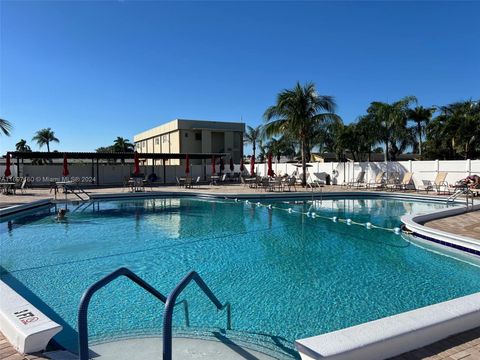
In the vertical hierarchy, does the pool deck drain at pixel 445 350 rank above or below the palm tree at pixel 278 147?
below

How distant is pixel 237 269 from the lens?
678cm

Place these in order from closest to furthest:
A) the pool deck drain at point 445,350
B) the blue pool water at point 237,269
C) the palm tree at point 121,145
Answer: the pool deck drain at point 445,350 < the blue pool water at point 237,269 < the palm tree at point 121,145

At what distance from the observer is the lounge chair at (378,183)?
68.3 feet

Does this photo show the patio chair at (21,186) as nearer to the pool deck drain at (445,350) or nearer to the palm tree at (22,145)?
the pool deck drain at (445,350)

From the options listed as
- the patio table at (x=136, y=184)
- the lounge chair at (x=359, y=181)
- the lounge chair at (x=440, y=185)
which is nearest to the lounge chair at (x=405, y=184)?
the lounge chair at (x=440, y=185)

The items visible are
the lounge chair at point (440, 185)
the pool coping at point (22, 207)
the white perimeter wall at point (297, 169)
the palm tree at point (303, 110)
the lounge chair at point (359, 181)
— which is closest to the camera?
the pool coping at point (22, 207)

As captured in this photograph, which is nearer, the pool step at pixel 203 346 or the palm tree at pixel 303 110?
the pool step at pixel 203 346

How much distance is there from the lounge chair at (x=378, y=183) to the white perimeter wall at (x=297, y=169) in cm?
58

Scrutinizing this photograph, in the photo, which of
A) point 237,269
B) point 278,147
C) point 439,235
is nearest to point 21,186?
point 237,269

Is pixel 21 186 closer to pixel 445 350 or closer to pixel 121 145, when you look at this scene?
pixel 445 350

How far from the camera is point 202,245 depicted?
863cm

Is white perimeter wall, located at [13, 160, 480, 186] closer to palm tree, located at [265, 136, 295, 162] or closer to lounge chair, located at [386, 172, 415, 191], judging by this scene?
lounge chair, located at [386, 172, 415, 191]

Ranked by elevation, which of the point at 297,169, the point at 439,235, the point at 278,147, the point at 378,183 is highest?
the point at 278,147

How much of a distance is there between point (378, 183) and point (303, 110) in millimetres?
6080
